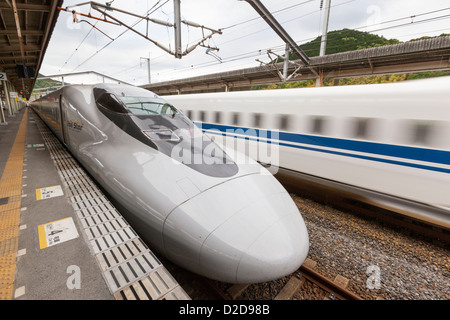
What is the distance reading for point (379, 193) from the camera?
5.64m

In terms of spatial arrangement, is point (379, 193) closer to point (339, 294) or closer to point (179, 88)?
point (339, 294)

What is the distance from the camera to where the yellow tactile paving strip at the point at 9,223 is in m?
2.43

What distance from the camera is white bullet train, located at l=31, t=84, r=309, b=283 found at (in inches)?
103

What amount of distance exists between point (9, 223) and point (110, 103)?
9.03 feet

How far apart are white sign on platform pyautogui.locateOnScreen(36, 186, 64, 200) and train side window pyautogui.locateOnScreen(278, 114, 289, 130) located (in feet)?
20.6

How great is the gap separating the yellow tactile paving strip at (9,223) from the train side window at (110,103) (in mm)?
2467

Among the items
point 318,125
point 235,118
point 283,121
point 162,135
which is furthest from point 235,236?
point 235,118

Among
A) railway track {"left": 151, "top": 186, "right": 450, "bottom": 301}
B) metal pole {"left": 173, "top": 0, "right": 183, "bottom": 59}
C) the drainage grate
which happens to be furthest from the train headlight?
metal pole {"left": 173, "top": 0, "right": 183, "bottom": 59}

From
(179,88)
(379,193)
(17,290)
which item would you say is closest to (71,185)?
(17,290)

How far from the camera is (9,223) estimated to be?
11.5ft

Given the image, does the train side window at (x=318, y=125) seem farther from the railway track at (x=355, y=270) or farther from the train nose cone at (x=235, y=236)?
the train nose cone at (x=235, y=236)

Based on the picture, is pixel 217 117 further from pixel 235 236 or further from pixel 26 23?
pixel 26 23

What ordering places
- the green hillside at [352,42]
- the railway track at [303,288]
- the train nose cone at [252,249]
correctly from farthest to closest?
the green hillside at [352,42] → the railway track at [303,288] → the train nose cone at [252,249]

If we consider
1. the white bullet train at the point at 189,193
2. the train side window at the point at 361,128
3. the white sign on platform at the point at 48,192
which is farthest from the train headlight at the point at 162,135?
the train side window at the point at 361,128
